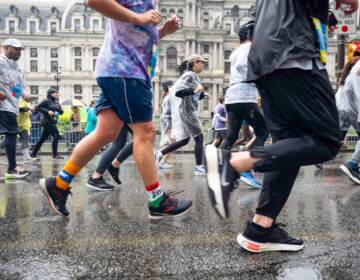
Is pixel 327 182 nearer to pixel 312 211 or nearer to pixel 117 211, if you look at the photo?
pixel 312 211

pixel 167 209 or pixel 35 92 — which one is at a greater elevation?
pixel 167 209

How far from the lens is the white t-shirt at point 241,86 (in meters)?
4.70

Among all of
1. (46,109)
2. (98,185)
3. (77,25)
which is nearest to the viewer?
(98,185)

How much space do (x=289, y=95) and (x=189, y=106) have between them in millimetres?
4092

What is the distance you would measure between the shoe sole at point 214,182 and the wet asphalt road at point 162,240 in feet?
0.81

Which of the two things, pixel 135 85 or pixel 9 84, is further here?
pixel 9 84

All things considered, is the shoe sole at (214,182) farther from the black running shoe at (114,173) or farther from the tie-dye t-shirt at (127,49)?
the black running shoe at (114,173)

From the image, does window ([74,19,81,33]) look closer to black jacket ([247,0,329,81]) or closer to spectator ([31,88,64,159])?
spectator ([31,88,64,159])

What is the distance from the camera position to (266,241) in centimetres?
233

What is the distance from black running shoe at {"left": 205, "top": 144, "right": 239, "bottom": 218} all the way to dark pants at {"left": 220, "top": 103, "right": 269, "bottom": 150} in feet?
8.01

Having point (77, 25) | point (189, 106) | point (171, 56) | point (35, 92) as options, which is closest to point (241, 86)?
point (189, 106)

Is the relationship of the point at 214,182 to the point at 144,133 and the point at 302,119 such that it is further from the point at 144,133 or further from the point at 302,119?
the point at 144,133

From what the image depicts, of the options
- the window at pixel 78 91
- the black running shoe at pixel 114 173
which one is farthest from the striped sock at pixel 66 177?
the window at pixel 78 91

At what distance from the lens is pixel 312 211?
3336 mm
